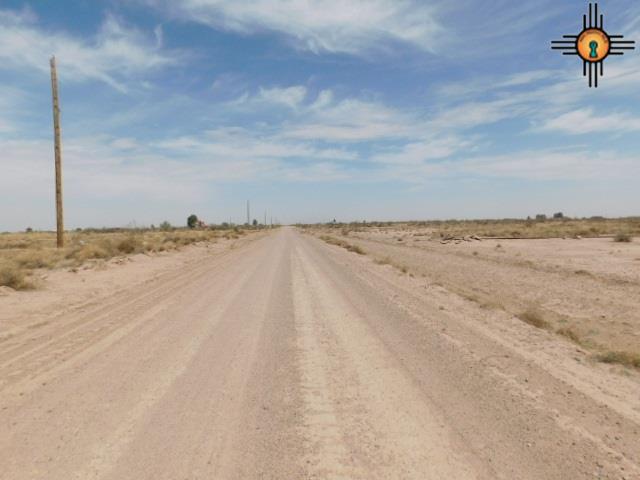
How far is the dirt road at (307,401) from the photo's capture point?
12.7 ft

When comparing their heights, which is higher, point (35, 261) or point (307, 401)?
point (35, 261)

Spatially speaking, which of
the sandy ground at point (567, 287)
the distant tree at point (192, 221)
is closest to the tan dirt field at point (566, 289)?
the sandy ground at point (567, 287)

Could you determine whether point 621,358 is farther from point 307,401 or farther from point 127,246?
point 127,246

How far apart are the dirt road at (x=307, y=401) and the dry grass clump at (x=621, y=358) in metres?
0.39

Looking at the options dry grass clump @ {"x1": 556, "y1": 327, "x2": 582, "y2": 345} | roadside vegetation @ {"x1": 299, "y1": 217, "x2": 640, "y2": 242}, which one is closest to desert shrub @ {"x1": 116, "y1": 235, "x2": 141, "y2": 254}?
dry grass clump @ {"x1": 556, "y1": 327, "x2": 582, "y2": 345}

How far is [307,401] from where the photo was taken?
522 centimetres

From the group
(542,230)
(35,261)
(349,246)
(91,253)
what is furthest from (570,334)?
(542,230)

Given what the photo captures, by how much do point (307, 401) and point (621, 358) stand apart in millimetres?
5005

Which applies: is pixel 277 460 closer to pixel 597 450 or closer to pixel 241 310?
pixel 597 450

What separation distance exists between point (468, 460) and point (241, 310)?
24.8 ft

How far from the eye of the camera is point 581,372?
6445 mm

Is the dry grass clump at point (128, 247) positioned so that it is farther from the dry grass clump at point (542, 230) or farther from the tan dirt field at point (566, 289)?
the dry grass clump at point (542, 230)

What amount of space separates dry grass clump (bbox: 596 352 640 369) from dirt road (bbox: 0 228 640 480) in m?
0.39

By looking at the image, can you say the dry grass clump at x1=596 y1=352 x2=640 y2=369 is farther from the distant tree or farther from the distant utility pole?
the distant tree
